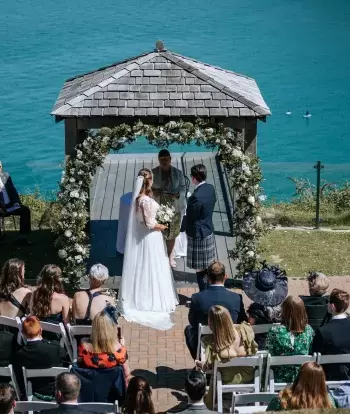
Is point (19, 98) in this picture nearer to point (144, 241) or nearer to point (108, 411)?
point (144, 241)

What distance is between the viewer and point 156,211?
11.1 meters

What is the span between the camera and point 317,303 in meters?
8.62

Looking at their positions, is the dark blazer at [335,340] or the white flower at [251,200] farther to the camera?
the white flower at [251,200]

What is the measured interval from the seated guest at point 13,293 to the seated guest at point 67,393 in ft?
7.60

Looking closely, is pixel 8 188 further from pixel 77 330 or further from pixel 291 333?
pixel 291 333

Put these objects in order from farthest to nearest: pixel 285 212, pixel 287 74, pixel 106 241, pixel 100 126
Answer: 1. pixel 287 74
2. pixel 285 212
3. pixel 106 241
4. pixel 100 126

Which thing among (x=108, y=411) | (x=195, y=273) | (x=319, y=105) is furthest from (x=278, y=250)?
(x=319, y=105)

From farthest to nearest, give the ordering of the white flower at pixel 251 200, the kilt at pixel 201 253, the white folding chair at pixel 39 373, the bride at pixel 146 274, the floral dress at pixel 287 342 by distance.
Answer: the white flower at pixel 251 200
the kilt at pixel 201 253
the bride at pixel 146 274
the floral dress at pixel 287 342
the white folding chair at pixel 39 373

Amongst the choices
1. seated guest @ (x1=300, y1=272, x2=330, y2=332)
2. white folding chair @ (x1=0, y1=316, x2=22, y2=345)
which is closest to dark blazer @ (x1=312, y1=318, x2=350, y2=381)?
seated guest @ (x1=300, y1=272, x2=330, y2=332)

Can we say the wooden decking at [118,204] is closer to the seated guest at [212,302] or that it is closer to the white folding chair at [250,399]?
the seated guest at [212,302]

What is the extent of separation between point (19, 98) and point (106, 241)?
23.6 m

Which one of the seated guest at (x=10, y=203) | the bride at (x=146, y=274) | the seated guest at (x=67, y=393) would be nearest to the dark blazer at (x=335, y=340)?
the seated guest at (x=67, y=393)

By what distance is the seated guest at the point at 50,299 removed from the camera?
8.68 metres

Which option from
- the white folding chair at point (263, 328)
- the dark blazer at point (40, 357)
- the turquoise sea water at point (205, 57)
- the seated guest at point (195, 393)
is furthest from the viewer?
the turquoise sea water at point (205, 57)
